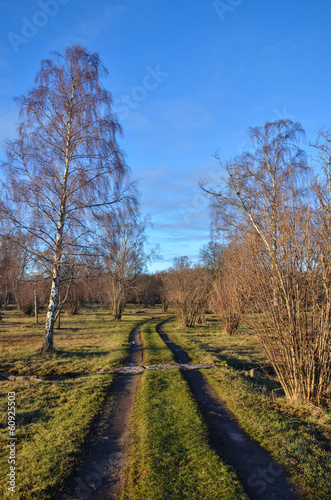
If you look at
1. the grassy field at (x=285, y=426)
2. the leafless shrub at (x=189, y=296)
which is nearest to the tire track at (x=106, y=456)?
the grassy field at (x=285, y=426)

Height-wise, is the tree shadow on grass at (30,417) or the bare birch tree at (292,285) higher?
the bare birch tree at (292,285)

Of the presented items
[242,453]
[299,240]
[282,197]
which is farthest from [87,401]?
[282,197]

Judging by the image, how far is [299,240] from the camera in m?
6.04

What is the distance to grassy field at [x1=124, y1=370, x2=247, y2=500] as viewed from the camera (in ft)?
11.3

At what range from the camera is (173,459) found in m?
4.13

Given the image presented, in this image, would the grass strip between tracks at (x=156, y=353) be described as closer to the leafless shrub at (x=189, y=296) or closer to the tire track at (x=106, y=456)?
the tire track at (x=106, y=456)

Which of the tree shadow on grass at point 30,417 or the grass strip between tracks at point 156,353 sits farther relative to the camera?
the grass strip between tracks at point 156,353

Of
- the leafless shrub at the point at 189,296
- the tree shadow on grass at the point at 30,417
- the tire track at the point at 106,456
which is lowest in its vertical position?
the tree shadow on grass at the point at 30,417

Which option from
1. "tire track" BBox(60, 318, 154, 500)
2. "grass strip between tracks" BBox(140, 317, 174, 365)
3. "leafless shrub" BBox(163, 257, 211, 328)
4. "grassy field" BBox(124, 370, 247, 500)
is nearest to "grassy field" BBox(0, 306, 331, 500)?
"grassy field" BBox(124, 370, 247, 500)

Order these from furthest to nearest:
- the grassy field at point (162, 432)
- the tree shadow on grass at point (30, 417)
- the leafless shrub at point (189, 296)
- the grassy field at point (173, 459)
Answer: the leafless shrub at point (189, 296) → the tree shadow on grass at point (30, 417) → the grassy field at point (162, 432) → the grassy field at point (173, 459)

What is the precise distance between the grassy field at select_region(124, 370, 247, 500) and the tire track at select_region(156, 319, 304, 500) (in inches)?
7.5

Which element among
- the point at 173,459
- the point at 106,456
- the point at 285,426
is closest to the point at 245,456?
the point at 173,459

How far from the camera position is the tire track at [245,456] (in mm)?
3502

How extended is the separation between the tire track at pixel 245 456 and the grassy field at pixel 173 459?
0.19 metres
